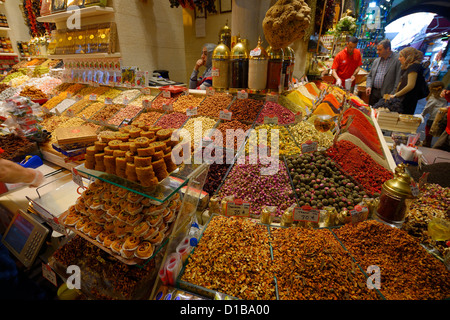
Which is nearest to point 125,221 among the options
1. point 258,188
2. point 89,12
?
point 258,188

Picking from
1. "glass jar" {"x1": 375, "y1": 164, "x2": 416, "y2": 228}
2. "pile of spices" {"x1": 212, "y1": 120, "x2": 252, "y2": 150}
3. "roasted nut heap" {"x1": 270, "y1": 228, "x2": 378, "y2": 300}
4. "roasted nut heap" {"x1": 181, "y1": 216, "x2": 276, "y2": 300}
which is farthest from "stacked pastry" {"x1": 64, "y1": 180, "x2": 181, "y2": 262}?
"glass jar" {"x1": 375, "y1": 164, "x2": 416, "y2": 228}

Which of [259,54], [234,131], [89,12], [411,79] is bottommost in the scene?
[234,131]

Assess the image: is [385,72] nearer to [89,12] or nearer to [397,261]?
[397,261]

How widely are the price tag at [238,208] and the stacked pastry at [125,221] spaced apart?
16.3 inches

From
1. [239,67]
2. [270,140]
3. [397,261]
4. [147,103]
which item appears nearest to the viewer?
[397,261]

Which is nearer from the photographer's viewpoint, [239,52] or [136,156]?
[136,156]

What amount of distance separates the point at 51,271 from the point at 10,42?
821 centimetres

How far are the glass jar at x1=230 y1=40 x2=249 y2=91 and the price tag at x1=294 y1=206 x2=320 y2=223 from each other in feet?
5.83

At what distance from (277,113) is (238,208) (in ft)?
4.32

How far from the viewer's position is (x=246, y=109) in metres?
2.46

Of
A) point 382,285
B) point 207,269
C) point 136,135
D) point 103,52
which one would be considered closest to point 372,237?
point 382,285

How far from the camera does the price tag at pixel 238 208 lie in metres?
1.57

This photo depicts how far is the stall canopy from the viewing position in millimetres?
6659

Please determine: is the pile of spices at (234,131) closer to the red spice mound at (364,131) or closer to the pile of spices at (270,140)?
the pile of spices at (270,140)
